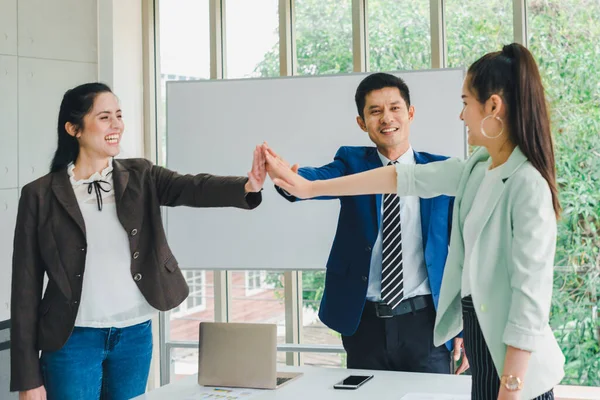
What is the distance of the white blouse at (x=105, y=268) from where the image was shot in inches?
90.0

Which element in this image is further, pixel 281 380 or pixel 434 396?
pixel 281 380

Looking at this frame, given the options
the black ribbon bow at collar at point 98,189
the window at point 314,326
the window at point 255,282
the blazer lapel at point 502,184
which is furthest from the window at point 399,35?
the blazer lapel at point 502,184

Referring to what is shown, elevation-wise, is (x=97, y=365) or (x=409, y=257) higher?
(x=409, y=257)

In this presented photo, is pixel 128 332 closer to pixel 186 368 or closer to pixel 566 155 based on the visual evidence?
pixel 186 368

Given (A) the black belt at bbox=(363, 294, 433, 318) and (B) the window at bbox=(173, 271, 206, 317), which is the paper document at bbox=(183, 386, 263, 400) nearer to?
(A) the black belt at bbox=(363, 294, 433, 318)

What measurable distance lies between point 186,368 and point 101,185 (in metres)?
2.35

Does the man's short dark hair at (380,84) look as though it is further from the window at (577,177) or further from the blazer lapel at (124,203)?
the window at (577,177)

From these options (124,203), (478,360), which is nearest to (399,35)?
(124,203)

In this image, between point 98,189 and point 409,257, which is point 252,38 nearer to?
point 98,189

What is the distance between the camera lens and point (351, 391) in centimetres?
198

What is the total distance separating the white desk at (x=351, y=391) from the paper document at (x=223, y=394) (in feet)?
0.08

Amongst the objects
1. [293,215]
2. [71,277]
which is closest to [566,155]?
[293,215]

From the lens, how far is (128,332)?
2307 millimetres

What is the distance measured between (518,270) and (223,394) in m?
1.02
